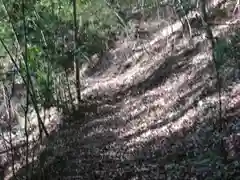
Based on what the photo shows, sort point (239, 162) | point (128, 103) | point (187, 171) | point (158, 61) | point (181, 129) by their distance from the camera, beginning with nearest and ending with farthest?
point (239, 162)
point (187, 171)
point (181, 129)
point (128, 103)
point (158, 61)

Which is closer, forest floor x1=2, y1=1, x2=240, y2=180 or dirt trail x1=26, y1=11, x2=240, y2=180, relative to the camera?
forest floor x1=2, y1=1, x2=240, y2=180

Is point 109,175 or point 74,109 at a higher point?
point 74,109

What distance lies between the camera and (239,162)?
7793mm

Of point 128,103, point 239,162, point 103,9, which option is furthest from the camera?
point 103,9

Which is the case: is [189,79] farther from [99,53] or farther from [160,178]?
[99,53]

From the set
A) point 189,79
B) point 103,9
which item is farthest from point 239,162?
point 103,9

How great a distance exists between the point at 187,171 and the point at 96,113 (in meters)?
9.83

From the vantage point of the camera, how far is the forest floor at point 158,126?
9.12m

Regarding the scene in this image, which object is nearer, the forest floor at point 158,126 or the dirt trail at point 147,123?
the forest floor at point 158,126

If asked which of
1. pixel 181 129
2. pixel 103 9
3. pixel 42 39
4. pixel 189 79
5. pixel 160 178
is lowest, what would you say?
pixel 160 178

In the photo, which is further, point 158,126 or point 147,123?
point 147,123

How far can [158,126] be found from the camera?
506 inches

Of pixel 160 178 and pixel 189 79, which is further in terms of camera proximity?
pixel 189 79

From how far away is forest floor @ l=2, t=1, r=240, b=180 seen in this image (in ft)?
29.9
